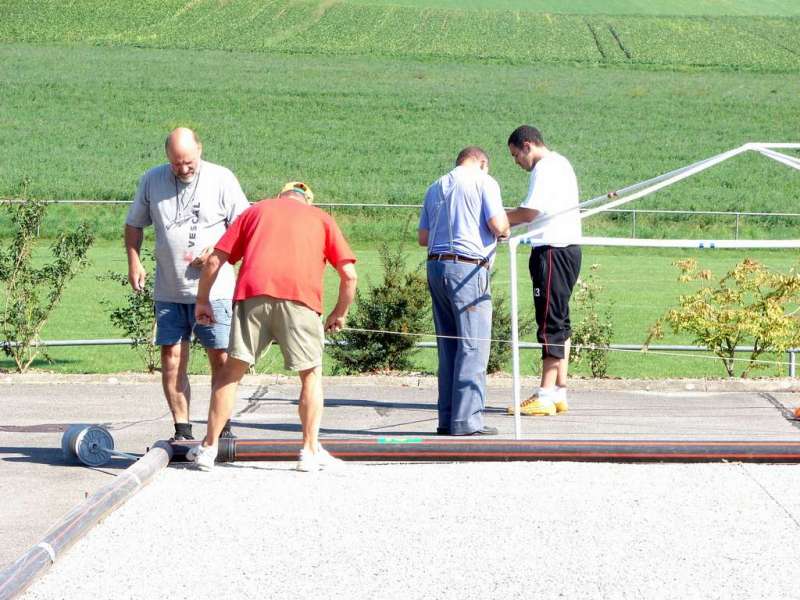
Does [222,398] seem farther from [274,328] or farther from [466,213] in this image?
[466,213]

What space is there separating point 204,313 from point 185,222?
0.64 m

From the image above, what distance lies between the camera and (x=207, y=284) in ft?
23.0

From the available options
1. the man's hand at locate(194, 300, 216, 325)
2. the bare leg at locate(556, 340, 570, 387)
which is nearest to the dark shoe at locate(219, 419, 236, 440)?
the man's hand at locate(194, 300, 216, 325)

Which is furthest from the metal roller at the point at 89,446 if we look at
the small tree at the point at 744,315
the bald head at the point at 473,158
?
the small tree at the point at 744,315

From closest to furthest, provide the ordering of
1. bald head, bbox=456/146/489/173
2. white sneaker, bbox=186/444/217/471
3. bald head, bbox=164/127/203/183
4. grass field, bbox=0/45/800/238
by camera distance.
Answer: white sneaker, bbox=186/444/217/471, bald head, bbox=164/127/203/183, bald head, bbox=456/146/489/173, grass field, bbox=0/45/800/238

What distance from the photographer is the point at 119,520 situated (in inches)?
233

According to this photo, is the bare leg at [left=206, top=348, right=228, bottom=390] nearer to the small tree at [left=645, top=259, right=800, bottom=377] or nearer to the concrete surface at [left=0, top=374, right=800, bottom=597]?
the concrete surface at [left=0, top=374, right=800, bottom=597]

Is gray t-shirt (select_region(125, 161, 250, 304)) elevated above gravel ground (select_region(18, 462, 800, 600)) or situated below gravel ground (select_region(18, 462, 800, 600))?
above

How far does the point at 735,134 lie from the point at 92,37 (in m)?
38.8

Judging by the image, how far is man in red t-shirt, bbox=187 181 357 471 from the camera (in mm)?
6848

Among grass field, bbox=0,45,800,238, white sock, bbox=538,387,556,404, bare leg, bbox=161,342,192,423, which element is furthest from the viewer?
grass field, bbox=0,45,800,238

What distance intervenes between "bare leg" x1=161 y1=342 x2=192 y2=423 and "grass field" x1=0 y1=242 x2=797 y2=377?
5620mm

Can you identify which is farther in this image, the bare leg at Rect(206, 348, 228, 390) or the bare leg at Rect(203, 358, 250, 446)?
the bare leg at Rect(206, 348, 228, 390)

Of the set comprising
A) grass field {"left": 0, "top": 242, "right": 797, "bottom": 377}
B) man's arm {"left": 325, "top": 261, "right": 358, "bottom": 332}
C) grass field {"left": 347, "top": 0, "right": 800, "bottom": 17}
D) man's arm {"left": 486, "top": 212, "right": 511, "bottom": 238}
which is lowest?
grass field {"left": 0, "top": 242, "right": 797, "bottom": 377}
